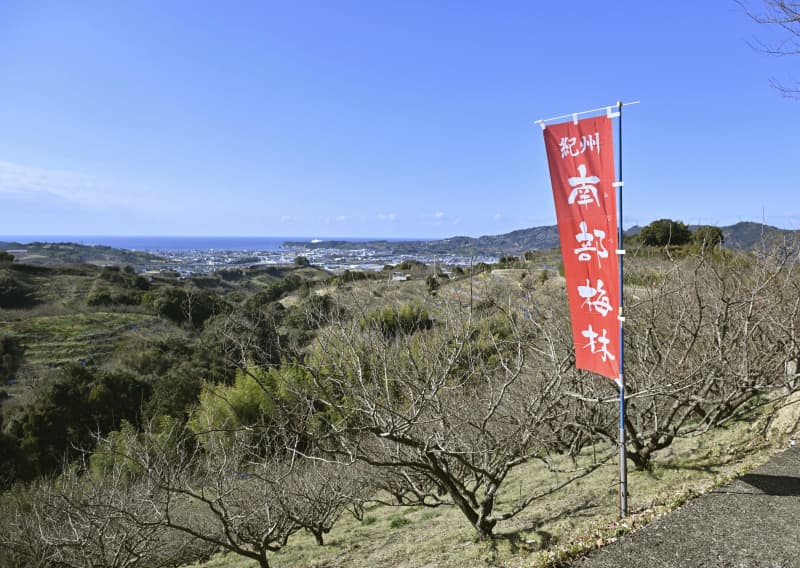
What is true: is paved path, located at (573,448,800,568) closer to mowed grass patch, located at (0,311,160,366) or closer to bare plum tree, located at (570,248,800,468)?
bare plum tree, located at (570,248,800,468)

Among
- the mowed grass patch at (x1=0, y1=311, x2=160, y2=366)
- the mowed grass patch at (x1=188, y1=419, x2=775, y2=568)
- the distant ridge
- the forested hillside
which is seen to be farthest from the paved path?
the mowed grass patch at (x1=0, y1=311, x2=160, y2=366)

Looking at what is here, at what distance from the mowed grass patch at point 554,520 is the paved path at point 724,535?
176 mm

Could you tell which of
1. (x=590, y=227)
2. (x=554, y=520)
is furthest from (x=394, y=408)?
(x=590, y=227)

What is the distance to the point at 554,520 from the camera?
5723 mm

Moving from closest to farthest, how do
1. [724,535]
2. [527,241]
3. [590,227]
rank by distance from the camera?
[724,535] < [590,227] < [527,241]

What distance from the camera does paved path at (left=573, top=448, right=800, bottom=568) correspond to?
137 inches

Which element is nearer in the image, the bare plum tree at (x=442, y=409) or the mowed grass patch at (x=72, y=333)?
the bare plum tree at (x=442, y=409)

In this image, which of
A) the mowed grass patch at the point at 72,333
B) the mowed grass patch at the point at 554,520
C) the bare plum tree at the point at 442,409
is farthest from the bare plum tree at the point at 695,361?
the mowed grass patch at the point at 72,333

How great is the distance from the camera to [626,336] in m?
8.13

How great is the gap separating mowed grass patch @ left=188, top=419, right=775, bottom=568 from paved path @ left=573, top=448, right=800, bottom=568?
176 millimetres

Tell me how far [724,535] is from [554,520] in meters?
2.21

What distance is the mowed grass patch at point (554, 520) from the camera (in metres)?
4.59

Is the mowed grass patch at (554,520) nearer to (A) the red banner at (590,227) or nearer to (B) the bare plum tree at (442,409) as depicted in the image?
(B) the bare plum tree at (442,409)

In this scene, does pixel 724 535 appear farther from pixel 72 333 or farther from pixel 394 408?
pixel 72 333
